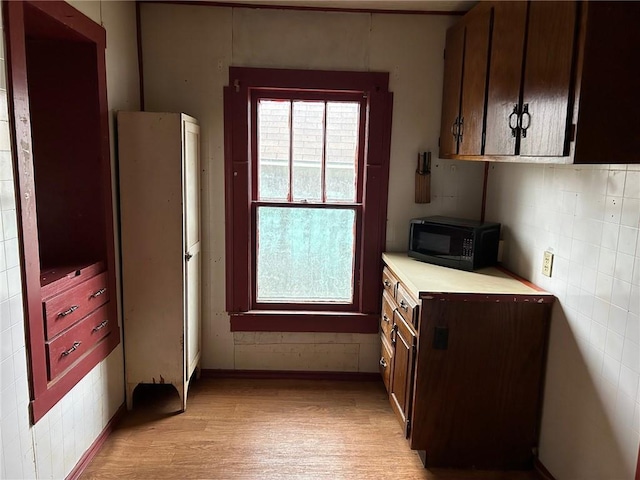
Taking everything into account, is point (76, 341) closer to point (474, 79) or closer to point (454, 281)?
point (454, 281)

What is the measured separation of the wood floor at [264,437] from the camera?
2.18 m

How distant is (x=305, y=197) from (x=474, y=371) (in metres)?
1.44

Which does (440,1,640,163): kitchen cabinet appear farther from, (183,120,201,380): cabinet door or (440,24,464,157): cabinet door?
(183,120,201,380): cabinet door

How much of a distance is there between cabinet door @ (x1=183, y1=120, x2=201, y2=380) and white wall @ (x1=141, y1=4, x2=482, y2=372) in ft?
0.33

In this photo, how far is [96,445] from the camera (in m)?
2.27

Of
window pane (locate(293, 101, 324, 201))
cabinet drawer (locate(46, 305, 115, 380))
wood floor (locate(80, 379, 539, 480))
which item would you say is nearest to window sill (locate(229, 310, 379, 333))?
wood floor (locate(80, 379, 539, 480))

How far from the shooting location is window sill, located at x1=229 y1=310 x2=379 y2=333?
3.01m

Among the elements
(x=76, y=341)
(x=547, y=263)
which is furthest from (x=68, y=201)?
(x=547, y=263)

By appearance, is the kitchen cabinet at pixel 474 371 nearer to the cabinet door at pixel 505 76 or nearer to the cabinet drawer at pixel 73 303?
the cabinet door at pixel 505 76

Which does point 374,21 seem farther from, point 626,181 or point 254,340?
point 254,340

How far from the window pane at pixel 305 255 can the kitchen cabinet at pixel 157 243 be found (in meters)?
0.52

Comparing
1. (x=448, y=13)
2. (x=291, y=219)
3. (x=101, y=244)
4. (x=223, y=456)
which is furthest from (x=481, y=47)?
(x=223, y=456)

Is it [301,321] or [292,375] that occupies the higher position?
[301,321]

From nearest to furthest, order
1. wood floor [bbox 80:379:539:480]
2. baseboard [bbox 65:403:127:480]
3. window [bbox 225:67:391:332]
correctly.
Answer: baseboard [bbox 65:403:127:480]
wood floor [bbox 80:379:539:480]
window [bbox 225:67:391:332]
